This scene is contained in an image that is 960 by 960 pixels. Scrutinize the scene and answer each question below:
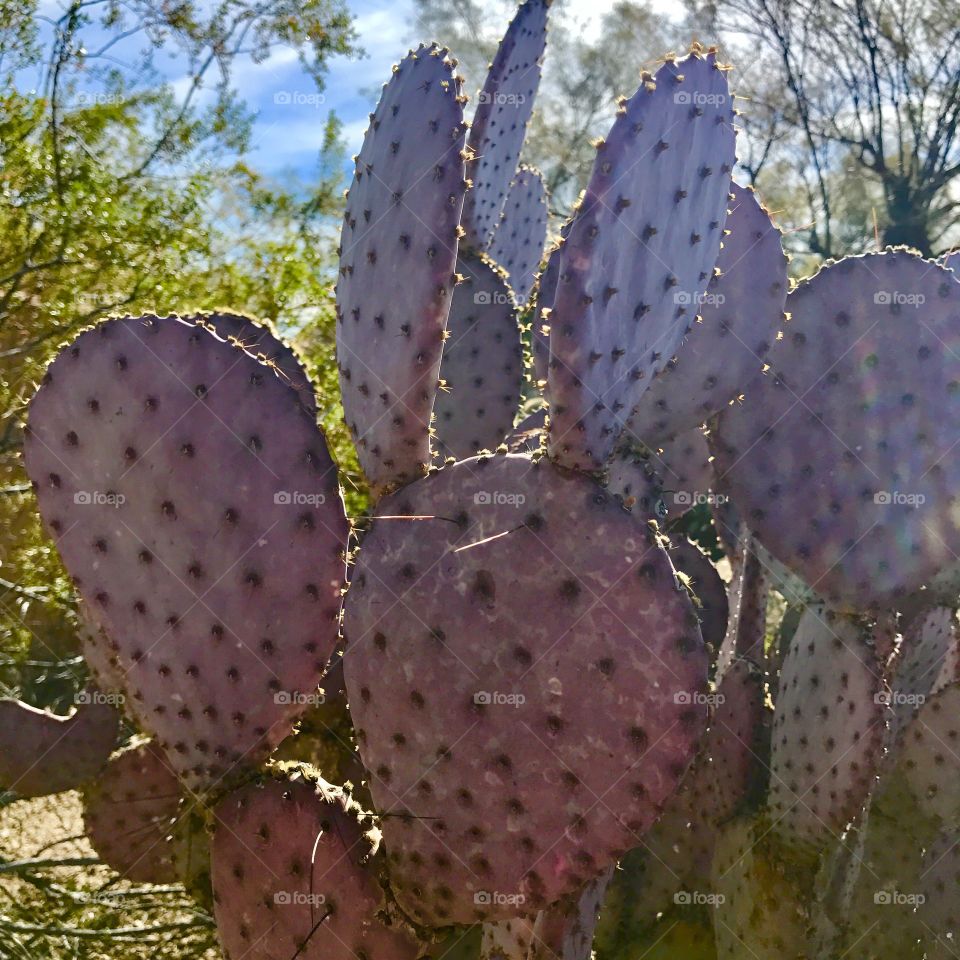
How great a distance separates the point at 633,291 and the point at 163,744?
3.78 ft

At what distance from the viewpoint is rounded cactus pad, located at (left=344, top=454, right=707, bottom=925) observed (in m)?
1.35

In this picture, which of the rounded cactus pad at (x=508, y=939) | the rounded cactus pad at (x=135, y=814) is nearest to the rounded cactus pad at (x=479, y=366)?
the rounded cactus pad at (x=135, y=814)

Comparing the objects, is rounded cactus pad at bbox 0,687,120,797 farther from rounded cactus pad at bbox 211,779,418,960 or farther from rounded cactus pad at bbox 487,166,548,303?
rounded cactus pad at bbox 487,166,548,303

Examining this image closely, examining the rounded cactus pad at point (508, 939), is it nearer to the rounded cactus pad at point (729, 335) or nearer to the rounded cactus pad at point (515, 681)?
the rounded cactus pad at point (515, 681)

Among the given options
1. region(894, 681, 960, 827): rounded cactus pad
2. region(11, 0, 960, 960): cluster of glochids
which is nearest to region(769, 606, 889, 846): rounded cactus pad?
region(11, 0, 960, 960): cluster of glochids

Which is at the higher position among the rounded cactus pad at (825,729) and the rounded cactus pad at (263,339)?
the rounded cactus pad at (263,339)

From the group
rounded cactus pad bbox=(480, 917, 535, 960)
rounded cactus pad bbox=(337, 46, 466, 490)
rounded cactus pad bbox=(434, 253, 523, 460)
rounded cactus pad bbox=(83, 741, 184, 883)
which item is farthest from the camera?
rounded cactus pad bbox=(434, 253, 523, 460)

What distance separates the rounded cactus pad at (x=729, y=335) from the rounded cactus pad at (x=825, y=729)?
2.00 ft

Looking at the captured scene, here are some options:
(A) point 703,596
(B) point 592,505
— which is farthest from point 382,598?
(A) point 703,596

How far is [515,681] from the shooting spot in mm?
1401

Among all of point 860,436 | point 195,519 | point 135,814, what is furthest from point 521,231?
point 195,519

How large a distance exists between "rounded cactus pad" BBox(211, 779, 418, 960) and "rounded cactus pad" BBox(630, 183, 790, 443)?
1112mm

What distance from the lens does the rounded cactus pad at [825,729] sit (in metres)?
2.13

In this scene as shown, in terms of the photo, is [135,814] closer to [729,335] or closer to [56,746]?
[56,746]
